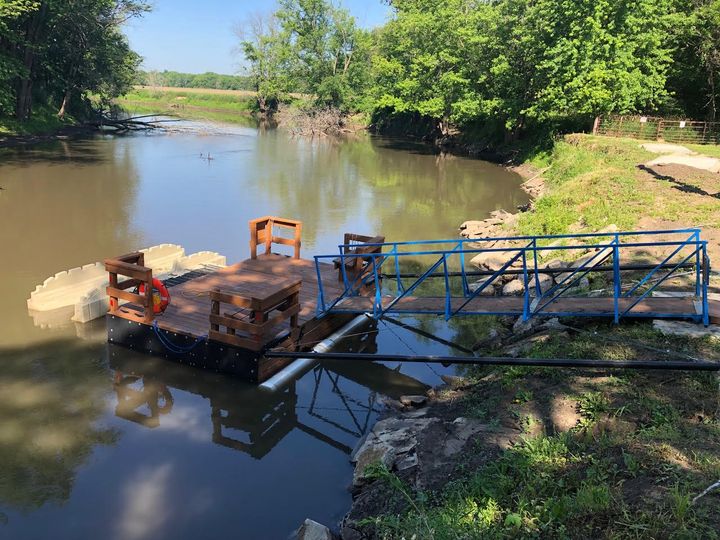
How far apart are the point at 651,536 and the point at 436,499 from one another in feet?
6.82

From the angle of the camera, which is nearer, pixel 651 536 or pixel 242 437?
pixel 651 536

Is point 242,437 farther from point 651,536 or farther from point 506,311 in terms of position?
point 651,536

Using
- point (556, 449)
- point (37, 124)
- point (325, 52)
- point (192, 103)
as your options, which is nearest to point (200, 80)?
point (192, 103)

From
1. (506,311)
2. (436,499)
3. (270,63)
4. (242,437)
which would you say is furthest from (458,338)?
(270,63)

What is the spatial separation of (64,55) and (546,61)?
1546 inches

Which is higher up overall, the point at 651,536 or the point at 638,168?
the point at 638,168

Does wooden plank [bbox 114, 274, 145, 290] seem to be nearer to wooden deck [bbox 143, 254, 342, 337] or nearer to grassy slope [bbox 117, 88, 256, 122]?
wooden deck [bbox 143, 254, 342, 337]

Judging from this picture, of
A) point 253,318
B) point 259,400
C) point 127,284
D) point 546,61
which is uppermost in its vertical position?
point 546,61

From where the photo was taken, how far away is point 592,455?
5605mm

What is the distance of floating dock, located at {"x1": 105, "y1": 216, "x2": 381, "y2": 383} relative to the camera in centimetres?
934

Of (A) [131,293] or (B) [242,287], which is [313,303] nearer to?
(B) [242,287]

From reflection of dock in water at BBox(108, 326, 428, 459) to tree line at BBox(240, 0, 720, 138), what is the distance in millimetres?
29662

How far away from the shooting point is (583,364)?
694cm

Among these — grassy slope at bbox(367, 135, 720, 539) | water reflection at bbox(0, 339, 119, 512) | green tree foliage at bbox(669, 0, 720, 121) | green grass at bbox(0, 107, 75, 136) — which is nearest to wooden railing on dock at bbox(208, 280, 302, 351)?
water reflection at bbox(0, 339, 119, 512)
